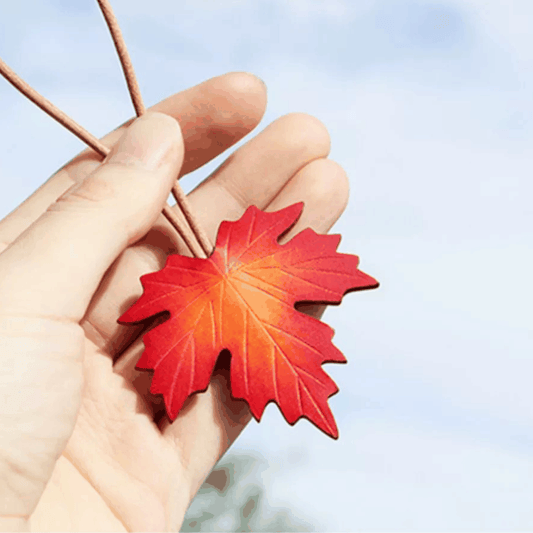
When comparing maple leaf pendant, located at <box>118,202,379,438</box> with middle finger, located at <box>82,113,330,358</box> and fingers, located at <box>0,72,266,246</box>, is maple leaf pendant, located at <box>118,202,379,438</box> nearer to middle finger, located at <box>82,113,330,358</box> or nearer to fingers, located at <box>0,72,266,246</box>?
middle finger, located at <box>82,113,330,358</box>

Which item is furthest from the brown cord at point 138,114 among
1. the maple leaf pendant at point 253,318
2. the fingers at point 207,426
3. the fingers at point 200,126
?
the fingers at point 207,426

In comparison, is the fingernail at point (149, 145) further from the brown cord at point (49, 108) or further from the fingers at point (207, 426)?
the fingers at point (207, 426)

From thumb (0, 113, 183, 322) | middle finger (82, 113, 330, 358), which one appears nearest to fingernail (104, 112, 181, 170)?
thumb (0, 113, 183, 322)

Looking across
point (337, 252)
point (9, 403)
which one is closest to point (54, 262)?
point (9, 403)

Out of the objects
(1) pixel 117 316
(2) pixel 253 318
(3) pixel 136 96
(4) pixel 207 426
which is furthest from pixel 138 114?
(4) pixel 207 426

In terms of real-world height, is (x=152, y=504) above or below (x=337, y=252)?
below

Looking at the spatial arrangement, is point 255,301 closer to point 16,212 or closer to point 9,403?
point 9,403

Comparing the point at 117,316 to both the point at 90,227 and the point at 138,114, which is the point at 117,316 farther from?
the point at 138,114
